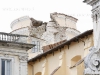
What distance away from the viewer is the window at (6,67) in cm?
4238

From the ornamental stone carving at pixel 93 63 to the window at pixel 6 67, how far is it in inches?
479

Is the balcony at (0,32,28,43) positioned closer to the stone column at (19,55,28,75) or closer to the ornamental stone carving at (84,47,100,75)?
the stone column at (19,55,28,75)

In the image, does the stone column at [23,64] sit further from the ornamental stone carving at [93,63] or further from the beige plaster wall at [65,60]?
the ornamental stone carving at [93,63]

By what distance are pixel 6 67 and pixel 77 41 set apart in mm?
5647

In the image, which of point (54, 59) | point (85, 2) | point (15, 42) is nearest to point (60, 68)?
point (54, 59)

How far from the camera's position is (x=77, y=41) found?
44.0 meters

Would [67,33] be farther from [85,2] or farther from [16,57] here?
[85,2]

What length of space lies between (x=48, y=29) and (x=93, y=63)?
27537mm

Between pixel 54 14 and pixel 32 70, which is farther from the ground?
pixel 54 14

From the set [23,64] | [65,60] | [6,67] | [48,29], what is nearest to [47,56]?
[65,60]

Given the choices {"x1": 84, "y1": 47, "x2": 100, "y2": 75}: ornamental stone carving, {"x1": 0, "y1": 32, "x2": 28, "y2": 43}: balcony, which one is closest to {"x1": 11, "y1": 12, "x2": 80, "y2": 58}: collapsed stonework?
{"x1": 0, "y1": 32, "x2": 28, "y2": 43}: balcony

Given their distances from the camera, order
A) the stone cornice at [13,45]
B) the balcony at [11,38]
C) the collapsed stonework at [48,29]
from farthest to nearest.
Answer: the collapsed stonework at [48,29], the balcony at [11,38], the stone cornice at [13,45]

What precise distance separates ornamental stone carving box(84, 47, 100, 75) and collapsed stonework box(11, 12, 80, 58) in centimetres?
2644

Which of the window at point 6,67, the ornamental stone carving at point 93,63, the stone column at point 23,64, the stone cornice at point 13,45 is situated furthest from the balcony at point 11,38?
the ornamental stone carving at point 93,63
